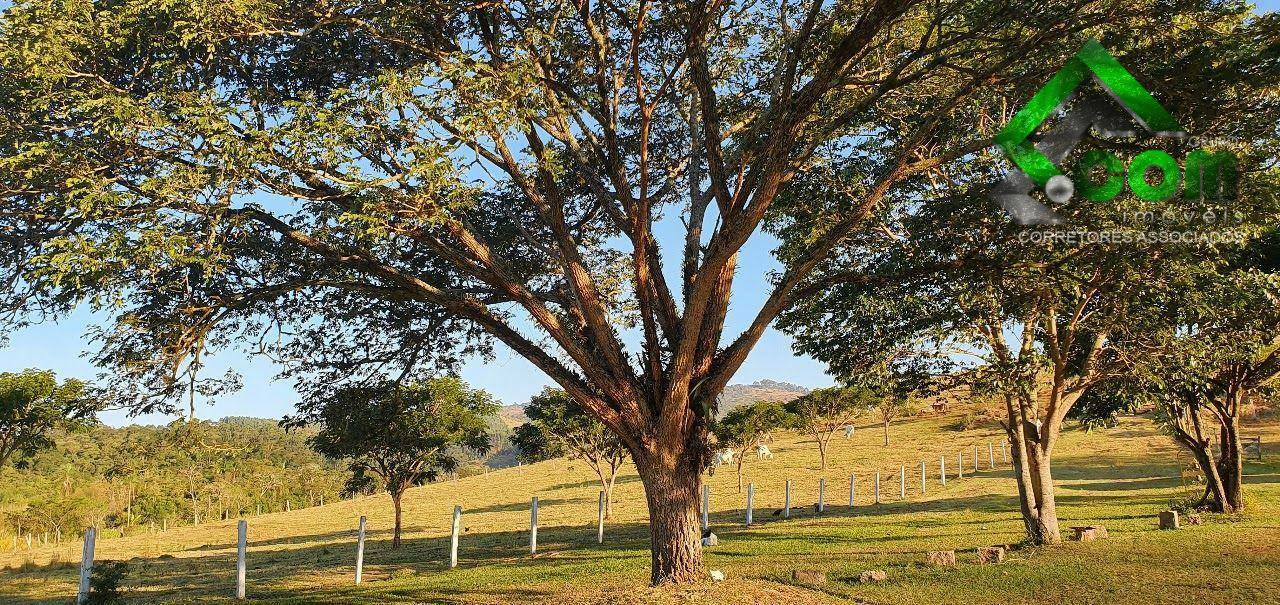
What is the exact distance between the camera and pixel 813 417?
180 ft

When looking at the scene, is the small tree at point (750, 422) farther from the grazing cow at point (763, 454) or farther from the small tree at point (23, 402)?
the small tree at point (23, 402)

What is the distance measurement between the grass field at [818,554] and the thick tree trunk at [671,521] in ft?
1.52

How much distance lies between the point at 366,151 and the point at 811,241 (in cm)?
866

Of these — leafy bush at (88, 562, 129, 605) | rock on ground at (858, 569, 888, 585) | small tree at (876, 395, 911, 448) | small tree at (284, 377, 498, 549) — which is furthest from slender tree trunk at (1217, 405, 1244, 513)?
leafy bush at (88, 562, 129, 605)

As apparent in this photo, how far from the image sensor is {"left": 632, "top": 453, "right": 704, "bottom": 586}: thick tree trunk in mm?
12391

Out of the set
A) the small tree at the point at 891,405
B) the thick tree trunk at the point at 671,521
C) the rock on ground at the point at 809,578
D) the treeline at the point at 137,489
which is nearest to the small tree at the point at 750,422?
the small tree at the point at 891,405

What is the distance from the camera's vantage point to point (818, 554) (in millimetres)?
18875

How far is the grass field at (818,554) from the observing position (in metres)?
13.0

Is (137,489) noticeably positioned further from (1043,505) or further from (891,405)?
(1043,505)

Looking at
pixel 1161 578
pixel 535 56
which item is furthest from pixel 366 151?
pixel 1161 578

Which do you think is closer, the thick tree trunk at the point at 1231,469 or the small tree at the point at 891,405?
the small tree at the point at 891,405

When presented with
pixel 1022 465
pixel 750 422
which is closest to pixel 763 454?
pixel 750 422

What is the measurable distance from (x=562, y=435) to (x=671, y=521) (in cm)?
3144

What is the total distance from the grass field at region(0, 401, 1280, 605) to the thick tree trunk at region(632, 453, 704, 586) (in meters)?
0.46
